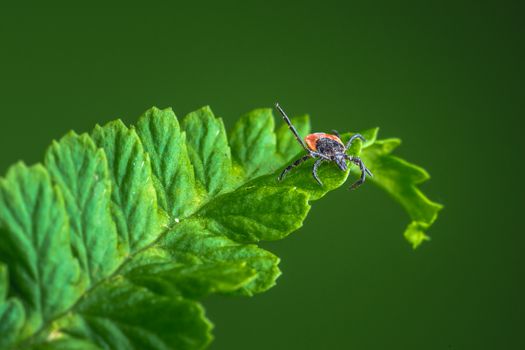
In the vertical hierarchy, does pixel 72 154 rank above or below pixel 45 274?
above

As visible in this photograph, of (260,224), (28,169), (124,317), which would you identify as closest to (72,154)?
(28,169)

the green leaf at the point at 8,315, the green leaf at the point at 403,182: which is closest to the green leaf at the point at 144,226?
the green leaf at the point at 8,315

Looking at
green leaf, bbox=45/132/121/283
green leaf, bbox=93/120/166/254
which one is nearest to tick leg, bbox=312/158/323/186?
green leaf, bbox=93/120/166/254

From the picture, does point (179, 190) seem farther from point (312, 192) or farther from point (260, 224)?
point (312, 192)

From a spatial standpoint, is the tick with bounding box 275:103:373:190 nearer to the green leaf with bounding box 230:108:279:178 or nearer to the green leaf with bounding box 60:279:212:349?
the green leaf with bounding box 230:108:279:178

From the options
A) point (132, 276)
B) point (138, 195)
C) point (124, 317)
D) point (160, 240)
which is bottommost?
point (124, 317)

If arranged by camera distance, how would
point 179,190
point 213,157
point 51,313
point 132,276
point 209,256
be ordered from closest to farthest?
point 51,313
point 132,276
point 209,256
point 179,190
point 213,157
